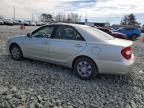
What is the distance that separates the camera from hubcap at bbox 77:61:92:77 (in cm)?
591

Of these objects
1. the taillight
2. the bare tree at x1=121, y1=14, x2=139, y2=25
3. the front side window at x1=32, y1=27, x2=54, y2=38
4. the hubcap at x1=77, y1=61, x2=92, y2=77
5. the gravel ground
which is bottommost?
the gravel ground

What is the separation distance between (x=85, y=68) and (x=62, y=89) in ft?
3.61

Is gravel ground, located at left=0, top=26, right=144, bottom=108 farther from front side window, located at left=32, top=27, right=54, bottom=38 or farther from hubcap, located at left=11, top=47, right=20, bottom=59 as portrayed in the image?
front side window, located at left=32, top=27, right=54, bottom=38

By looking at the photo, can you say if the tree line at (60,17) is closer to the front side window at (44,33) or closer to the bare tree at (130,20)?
the bare tree at (130,20)

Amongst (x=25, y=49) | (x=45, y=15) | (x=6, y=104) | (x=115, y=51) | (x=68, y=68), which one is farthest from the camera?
(x=45, y=15)

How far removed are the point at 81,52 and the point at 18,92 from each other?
2.04 metres

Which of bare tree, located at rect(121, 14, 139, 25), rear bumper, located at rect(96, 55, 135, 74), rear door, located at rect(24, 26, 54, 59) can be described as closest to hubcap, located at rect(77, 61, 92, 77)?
rear bumper, located at rect(96, 55, 135, 74)

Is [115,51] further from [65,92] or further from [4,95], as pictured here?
[4,95]

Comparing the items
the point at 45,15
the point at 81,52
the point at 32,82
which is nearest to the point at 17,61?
the point at 32,82

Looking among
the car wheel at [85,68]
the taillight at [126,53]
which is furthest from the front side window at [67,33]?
the taillight at [126,53]

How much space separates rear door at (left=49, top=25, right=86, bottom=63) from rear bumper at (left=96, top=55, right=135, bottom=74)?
0.75 meters

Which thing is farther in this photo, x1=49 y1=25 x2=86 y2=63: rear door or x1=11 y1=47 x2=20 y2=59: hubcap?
x1=11 y1=47 x2=20 y2=59: hubcap

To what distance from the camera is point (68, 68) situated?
6824 millimetres

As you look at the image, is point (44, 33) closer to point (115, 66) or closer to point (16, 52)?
point (16, 52)
